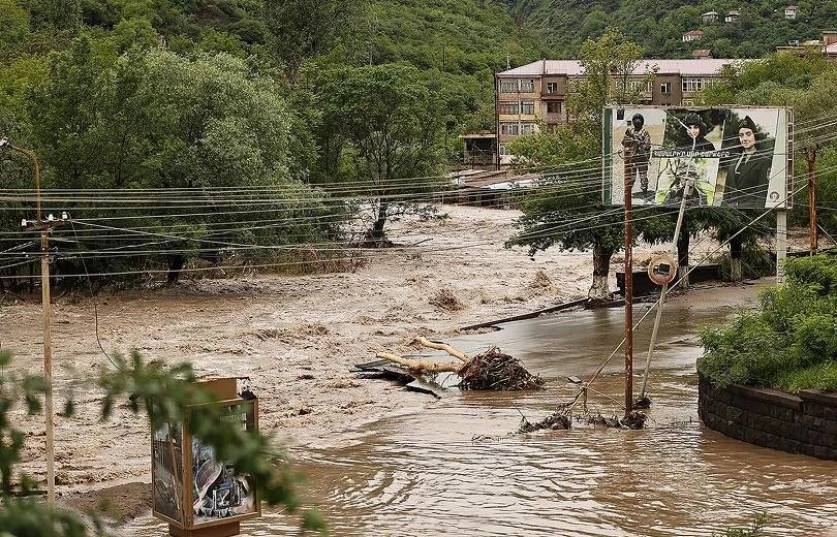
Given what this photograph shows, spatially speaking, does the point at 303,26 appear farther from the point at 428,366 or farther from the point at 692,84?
the point at 428,366

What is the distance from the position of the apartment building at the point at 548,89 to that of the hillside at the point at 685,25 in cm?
2528

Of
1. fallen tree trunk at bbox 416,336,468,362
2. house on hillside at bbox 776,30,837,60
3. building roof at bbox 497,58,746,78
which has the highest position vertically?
house on hillside at bbox 776,30,837,60

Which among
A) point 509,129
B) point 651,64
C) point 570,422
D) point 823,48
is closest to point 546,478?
point 570,422

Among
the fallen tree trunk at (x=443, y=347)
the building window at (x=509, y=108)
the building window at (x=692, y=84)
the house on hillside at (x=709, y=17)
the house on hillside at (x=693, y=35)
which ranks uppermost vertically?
the house on hillside at (x=709, y=17)

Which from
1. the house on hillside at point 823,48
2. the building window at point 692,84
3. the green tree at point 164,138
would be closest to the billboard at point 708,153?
the green tree at point 164,138

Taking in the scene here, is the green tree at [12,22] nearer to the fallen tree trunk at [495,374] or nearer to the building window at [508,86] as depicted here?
the building window at [508,86]

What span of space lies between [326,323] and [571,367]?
31.2 feet

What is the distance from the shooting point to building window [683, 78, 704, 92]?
97750mm

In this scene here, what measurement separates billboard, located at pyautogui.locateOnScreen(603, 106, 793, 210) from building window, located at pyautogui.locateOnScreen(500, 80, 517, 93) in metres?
65.0

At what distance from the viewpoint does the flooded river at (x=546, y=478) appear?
711 inches

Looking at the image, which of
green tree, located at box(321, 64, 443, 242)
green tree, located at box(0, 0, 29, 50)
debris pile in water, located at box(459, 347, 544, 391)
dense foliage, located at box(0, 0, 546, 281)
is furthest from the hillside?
debris pile in water, located at box(459, 347, 544, 391)

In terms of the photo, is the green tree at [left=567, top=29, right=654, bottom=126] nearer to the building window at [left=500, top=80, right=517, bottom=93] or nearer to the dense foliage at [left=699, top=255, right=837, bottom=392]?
the dense foliage at [left=699, top=255, right=837, bottom=392]

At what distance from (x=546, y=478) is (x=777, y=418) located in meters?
4.24

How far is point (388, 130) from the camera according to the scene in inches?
2416
